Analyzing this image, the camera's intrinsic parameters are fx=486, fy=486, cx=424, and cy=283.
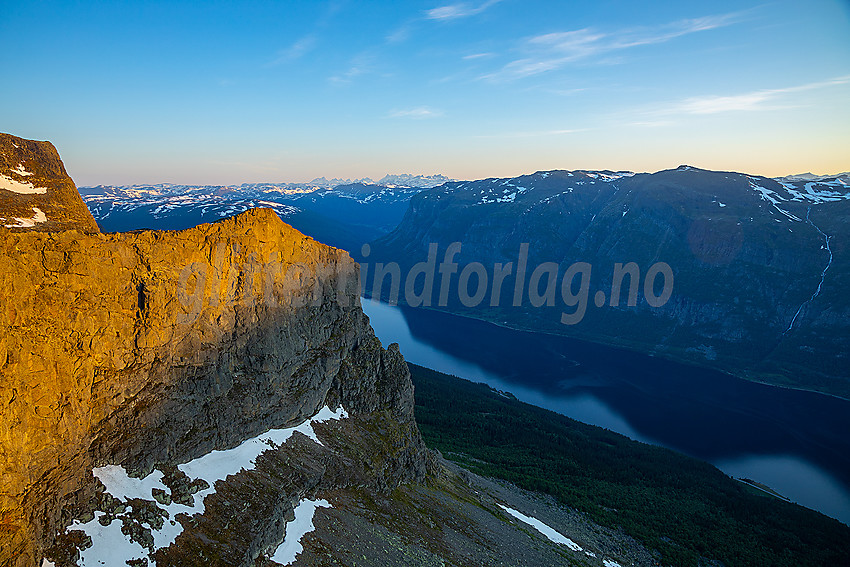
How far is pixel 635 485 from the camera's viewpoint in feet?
271

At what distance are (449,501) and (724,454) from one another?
284 ft

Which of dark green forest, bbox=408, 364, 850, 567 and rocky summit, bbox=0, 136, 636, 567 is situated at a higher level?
rocky summit, bbox=0, 136, 636, 567

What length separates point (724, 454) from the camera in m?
109

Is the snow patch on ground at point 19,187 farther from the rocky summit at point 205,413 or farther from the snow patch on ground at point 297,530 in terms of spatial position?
the snow patch on ground at point 297,530

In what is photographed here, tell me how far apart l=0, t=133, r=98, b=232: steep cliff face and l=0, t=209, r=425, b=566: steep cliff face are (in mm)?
8858

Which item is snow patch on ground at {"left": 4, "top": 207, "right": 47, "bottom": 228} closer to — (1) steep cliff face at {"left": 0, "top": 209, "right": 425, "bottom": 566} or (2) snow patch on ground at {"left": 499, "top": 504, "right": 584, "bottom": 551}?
(1) steep cliff face at {"left": 0, "top": 209, "right": 425, "bottom": 566}

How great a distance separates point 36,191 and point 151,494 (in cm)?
2817

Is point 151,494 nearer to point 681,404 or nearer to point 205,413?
point 205,413

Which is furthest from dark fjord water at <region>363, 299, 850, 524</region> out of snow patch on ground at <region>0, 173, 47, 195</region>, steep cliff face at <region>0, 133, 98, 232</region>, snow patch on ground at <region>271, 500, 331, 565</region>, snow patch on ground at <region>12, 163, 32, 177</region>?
snow patch on ground at <region>12, 163, 32, 177</region>

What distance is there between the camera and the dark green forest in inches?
2611

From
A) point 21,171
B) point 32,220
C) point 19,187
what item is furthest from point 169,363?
point 21,171

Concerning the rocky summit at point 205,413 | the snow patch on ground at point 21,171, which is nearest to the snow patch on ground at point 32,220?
the rocky summit at point 205,413

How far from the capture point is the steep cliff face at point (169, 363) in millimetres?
26203

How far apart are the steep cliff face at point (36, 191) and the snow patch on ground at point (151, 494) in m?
18.8
